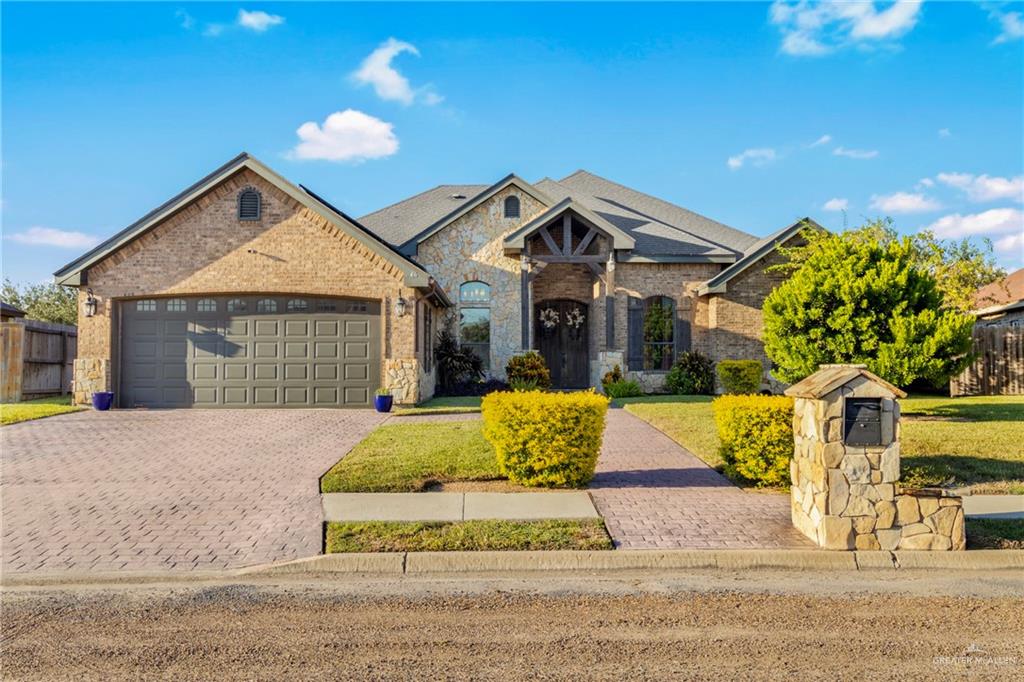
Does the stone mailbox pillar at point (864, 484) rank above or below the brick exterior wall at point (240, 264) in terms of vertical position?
below

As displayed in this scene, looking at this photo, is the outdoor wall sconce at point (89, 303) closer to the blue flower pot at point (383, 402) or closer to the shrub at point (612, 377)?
the blue flower pot at point (383, 402)

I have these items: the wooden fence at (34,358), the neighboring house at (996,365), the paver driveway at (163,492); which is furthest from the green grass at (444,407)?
the neighboring house at (996,365)

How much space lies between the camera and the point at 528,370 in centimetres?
2062

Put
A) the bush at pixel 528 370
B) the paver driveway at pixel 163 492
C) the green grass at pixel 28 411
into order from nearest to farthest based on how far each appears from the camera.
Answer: the paver driveway at pixel 163 492 → the green grass at pixel 28 411 → the bush at pixel 528 370

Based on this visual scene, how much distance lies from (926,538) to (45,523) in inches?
333

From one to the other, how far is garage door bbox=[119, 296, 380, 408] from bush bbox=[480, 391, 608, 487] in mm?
9159

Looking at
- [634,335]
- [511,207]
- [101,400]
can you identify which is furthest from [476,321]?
[101,400]

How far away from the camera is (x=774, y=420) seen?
841 cm

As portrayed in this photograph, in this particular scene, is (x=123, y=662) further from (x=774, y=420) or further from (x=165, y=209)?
(x=165, y=209)

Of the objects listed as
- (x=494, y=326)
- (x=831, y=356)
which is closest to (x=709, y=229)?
(x=494, y=326)

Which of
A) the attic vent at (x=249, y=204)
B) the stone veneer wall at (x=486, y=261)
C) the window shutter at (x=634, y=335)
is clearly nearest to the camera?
the attic vent at (x=249, y=204)

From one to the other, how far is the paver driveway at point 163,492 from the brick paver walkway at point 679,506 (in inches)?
123

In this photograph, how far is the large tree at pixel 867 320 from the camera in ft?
41.0

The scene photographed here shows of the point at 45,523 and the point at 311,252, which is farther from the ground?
the point at 311,252
